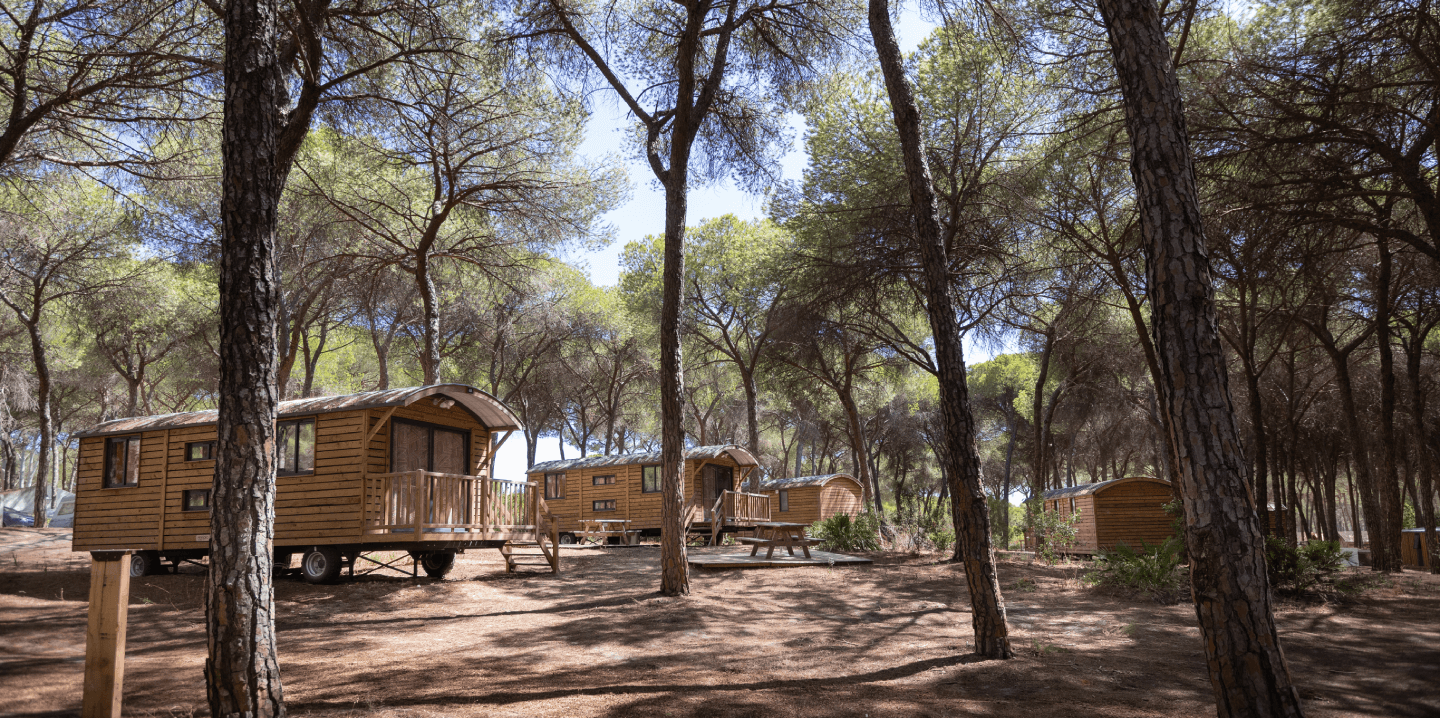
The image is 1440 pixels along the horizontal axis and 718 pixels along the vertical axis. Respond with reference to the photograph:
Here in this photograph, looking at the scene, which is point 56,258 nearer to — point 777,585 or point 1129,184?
point 777,585

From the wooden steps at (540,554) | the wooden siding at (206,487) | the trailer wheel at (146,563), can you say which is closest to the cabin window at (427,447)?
the wooden siding at (206,487)

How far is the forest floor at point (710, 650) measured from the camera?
15.5 feet

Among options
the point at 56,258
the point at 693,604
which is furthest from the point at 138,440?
the point at 693,604

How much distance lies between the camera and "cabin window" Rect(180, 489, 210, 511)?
39.9 feet

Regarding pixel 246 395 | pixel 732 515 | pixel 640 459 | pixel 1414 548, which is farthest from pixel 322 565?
pixel 1414 548

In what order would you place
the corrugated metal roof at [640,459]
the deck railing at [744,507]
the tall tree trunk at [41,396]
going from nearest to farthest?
the tall tree trunk at [41,396] < the deck railing at [744,507] < the corrugated metal roof at [640,459]

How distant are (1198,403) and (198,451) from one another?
13.4 metres

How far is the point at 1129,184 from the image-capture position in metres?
13.7

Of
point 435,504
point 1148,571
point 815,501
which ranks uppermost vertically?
point 435,504

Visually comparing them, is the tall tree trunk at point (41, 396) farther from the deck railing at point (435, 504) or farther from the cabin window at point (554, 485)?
the cabin window at point (554, 485)

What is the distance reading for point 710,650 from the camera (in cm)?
652

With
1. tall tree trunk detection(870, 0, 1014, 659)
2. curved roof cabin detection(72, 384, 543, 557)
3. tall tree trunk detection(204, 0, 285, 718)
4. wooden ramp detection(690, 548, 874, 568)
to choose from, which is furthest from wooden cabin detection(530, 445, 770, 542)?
tall tree trunk detection(204, 0, 285, 718)

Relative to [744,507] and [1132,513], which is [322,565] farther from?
[1132,513]

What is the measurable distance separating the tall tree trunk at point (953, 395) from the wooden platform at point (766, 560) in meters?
7.16
